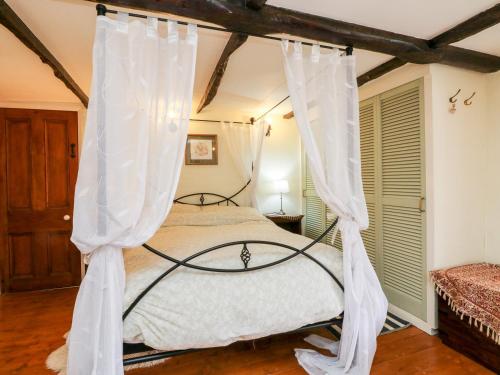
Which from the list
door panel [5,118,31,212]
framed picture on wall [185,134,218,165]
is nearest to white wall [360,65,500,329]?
framed picture on wall [185,134,218,165]

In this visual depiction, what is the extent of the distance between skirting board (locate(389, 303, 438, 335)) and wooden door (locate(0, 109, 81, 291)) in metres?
3.90

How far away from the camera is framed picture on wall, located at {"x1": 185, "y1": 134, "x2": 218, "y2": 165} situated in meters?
4.11

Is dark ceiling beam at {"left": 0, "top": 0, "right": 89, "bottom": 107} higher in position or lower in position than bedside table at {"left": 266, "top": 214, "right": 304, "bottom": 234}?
higher

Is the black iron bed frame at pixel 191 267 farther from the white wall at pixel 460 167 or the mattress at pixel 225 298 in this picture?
the white wall at pixel 460 167

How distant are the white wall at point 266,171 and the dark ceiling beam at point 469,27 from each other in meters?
2.53

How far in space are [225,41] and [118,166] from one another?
1.37 meters

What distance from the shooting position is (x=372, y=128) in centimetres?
305

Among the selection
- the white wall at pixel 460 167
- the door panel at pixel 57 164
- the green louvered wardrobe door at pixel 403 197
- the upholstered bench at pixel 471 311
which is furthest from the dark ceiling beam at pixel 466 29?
the door panel at pixel 57 164

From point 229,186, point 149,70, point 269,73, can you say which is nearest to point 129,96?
point 149,70

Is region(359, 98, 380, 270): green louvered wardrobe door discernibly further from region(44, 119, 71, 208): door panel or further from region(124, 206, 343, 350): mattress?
region(44, 119, 71, 208): door panel

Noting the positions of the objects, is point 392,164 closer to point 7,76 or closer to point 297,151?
point 297,151

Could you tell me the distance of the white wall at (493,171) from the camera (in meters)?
2.56

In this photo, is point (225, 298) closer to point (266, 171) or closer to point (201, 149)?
point (201, 149)

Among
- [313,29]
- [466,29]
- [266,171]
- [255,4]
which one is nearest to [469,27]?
[466,29]
